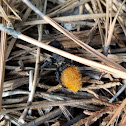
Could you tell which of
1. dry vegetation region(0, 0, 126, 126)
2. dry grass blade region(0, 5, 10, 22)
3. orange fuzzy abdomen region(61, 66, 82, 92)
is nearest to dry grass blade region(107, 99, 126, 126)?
dry vegetation region(0, 0, 126, 126)

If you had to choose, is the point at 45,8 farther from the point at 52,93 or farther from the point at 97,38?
the point at 52,93

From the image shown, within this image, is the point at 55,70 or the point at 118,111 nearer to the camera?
the point at 118,111

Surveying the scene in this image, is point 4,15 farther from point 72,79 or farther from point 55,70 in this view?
point 72,79

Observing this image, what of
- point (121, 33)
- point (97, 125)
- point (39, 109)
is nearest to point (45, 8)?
point (121, 33)

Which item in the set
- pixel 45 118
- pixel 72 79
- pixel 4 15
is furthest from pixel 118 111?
pixel 4 15

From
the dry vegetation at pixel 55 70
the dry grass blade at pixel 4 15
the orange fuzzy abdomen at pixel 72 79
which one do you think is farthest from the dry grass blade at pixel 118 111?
the dry grass blade at pixel 4 15

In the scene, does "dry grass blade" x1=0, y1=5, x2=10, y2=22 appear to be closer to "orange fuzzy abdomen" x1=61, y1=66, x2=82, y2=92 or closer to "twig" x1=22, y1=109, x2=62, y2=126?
"orange fuzzy abdomen" x1=61, y1=66, x2=82, y2=92

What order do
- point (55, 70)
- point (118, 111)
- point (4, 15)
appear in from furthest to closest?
point (55, 70) < point (4, 15) < point (118, 111)
